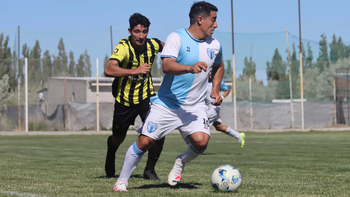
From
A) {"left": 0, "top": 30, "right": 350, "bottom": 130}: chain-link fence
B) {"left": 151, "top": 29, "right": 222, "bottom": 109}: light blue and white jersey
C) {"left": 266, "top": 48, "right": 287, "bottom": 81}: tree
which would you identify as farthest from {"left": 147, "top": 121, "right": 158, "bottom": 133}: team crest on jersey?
{"left": 266, "top": 48, "right": 287, "bottom": 81}: tree

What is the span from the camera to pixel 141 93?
241 inches

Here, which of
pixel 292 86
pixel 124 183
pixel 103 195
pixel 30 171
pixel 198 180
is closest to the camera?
pixel 103 195

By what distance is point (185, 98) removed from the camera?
4957mm

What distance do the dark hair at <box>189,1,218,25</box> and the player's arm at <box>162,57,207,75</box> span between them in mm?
682

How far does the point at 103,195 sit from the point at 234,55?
88.3ft

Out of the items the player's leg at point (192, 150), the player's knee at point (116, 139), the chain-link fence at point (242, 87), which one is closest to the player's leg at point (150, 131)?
the player's leg at point (192, 150)

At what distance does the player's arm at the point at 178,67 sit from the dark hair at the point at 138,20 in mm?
1266

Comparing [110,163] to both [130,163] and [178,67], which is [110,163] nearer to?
[130,163]

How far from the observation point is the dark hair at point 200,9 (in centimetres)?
496

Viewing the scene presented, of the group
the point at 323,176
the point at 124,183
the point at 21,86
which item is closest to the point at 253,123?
the point at 21,86

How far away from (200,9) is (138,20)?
3.47 feet

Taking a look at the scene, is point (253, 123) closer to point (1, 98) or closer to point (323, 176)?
point (1, 98)

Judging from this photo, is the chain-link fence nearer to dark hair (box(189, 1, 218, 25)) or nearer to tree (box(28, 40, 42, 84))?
tree (box(28, 40, 42, 84))

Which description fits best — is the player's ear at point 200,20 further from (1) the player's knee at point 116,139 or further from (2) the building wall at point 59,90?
(2) the building wall at point 59,90
